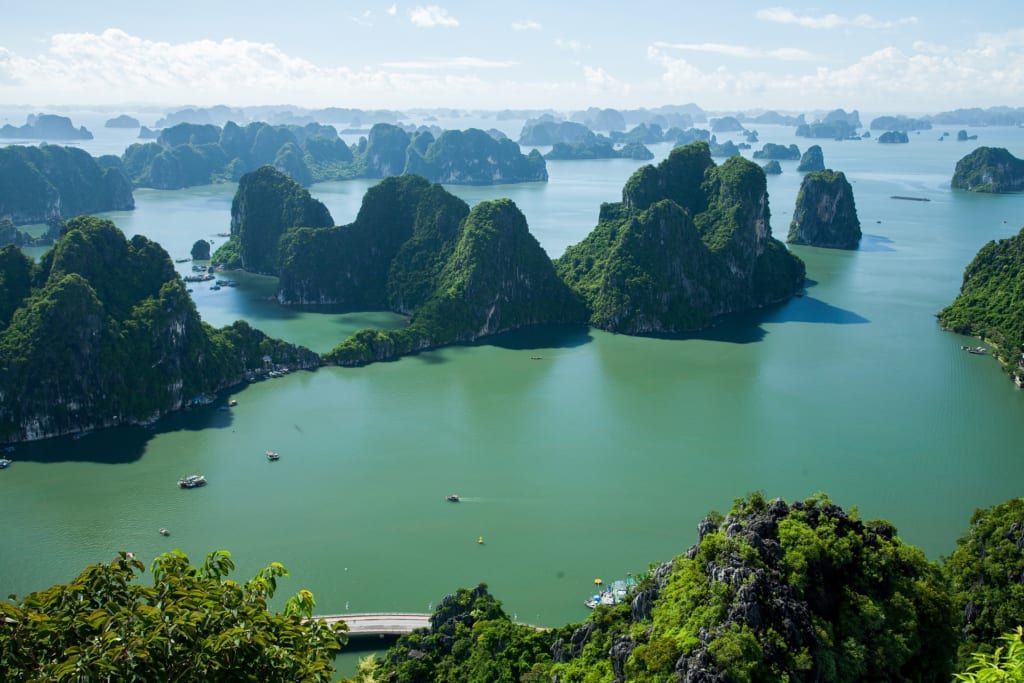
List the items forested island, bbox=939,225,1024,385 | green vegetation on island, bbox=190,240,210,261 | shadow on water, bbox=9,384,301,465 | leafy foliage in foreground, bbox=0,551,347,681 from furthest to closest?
green vegetation on island, bbox=190,240,210,261, forested island, bbox=939,225,1024,385, shadow on water, bbox=9,384,301,465, leafy foliage in foreground, bbox=0,551,347,681

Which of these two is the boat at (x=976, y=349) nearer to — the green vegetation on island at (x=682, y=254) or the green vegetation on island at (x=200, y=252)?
the green vegetation on island at (x=682, y=254)

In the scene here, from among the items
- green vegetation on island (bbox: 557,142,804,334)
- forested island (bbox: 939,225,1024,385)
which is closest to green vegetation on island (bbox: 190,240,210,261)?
green vegetation on island (bbox: 557,142,804,334)

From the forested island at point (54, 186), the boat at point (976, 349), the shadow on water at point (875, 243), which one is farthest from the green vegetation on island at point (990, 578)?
the forested island at point (54, 186)

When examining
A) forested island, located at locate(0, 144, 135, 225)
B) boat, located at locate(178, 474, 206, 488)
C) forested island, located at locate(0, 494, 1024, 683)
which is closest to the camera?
forested island, located at locate(0, 494, 1024, 683)

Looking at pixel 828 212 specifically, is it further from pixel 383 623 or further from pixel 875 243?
pixel 383 623

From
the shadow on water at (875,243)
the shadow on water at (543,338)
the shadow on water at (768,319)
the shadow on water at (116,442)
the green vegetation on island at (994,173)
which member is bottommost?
the shadow on water at (116,442)

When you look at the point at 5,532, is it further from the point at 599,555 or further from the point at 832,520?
the point at 832,520

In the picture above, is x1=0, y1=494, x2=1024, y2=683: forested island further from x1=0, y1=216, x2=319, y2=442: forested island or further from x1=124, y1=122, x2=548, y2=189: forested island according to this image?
x1=124, y1=122, x2=548, y2=189: forested island
